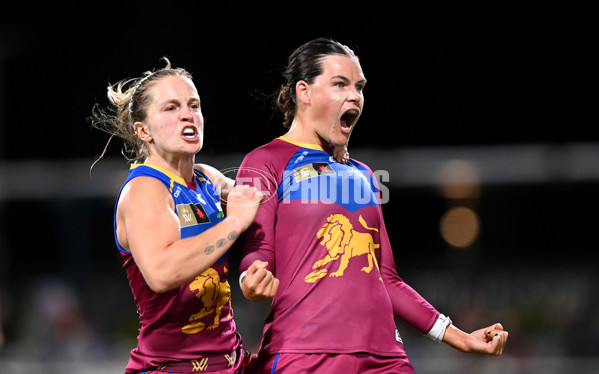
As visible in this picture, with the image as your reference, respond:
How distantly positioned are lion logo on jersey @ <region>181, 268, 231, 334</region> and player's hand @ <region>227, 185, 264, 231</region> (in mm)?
295

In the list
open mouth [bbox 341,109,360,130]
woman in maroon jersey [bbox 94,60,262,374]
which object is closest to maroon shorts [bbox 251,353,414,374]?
woman in maroon jersey [bbox 94,60,262,374]

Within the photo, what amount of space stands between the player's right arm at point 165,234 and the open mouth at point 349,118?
1.90ft

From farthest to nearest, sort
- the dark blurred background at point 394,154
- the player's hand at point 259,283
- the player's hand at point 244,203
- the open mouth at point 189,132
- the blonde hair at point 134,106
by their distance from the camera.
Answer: the dark blurred background at point 394,154
the blonde hair at point 134,106
the open mouth at point 189,132
the player's hand at point 244,203
the player's hand at point 259,283

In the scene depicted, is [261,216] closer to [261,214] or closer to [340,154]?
[261,214]

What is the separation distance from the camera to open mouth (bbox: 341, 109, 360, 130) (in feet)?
9.22

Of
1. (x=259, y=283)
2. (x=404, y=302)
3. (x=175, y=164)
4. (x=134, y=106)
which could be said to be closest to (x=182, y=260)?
(x=259, y=283)

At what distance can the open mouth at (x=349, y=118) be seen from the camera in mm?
2811

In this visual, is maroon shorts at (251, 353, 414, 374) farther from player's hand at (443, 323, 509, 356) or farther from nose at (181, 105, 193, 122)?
nose at (181, 105, 193, 122)

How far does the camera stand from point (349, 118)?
2.85 m

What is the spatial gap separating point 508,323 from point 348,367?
17.3 ft

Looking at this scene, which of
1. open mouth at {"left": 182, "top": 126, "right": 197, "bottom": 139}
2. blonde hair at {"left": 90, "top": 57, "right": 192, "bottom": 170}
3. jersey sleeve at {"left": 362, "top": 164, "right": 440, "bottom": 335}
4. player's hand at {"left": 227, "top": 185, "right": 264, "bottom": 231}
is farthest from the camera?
jersey sleeve at {"left": 362, "top": 164, "right": 440, "bottom": 335}

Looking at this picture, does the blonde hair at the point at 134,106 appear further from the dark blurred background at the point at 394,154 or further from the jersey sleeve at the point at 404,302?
the dark blurred background at the point at 394,154

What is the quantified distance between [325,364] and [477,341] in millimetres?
729

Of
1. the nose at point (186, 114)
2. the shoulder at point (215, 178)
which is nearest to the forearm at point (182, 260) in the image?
the nose at point (186, 114)
